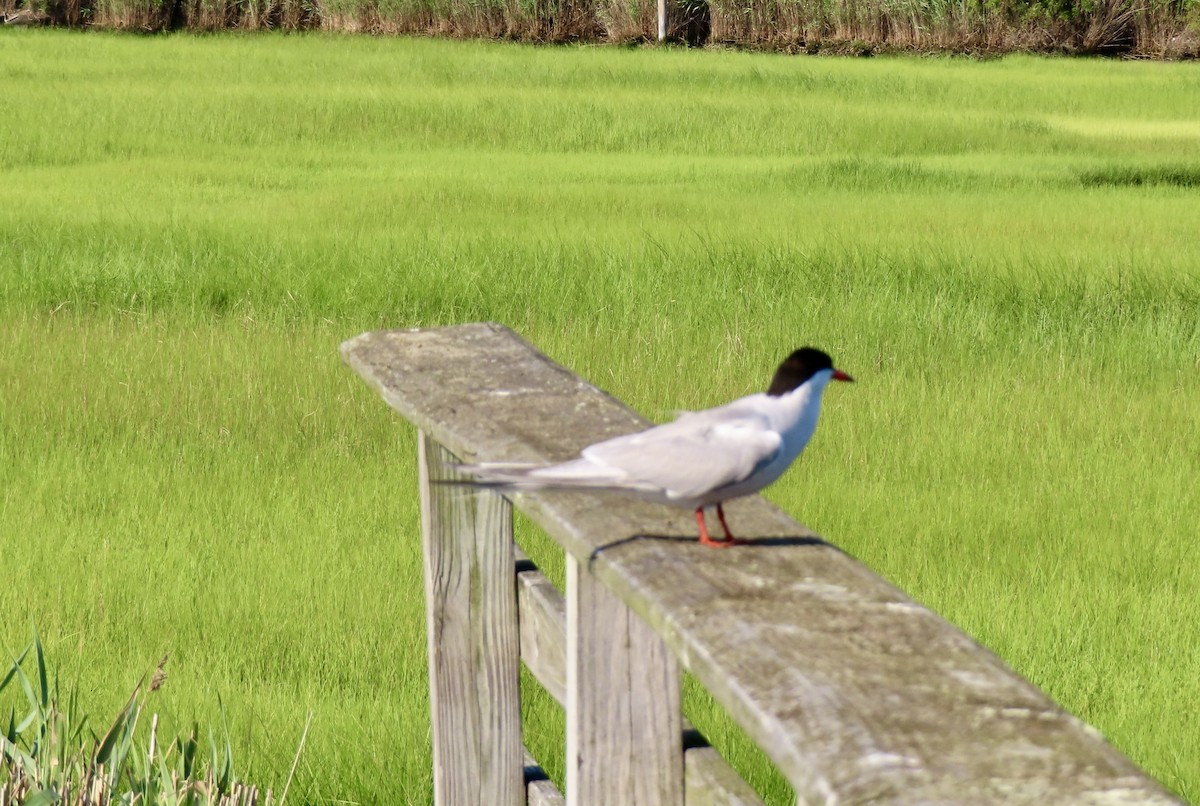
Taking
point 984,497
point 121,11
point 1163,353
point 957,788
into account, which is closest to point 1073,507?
point 984,497

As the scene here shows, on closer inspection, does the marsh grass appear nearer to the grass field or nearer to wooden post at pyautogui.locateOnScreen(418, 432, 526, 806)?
wooden post at pyautogui.locateOnScreen(418, 432, 526, 806)

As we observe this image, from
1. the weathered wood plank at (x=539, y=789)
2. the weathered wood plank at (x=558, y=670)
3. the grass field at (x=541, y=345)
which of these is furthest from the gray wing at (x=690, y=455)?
the grass field at (x=541, y=345)

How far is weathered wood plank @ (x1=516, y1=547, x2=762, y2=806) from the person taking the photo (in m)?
1.50

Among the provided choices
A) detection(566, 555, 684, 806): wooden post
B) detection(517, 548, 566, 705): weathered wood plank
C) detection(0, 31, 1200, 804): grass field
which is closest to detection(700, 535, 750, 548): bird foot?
detection(566, 555, 684, 806): wooden post

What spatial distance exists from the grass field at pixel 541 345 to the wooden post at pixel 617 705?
1.28 meters

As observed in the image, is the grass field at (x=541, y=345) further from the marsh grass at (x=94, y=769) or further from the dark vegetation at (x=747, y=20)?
the dark vegetation at (x=747, y=20)

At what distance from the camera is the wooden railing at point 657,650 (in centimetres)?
99

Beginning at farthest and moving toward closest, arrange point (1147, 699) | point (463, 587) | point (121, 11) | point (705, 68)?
point (121, 11)
point (705, 68)
point (1147, 699)
point (463, 587)

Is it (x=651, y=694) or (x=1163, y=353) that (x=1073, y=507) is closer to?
(x=1163, y=353)

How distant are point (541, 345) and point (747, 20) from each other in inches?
744

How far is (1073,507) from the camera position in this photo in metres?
4.50

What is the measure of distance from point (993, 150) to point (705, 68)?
5.06 meters

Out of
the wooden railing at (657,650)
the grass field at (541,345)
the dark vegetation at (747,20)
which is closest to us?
the wooden railing at (657,650)

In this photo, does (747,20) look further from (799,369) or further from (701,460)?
(701,460)
